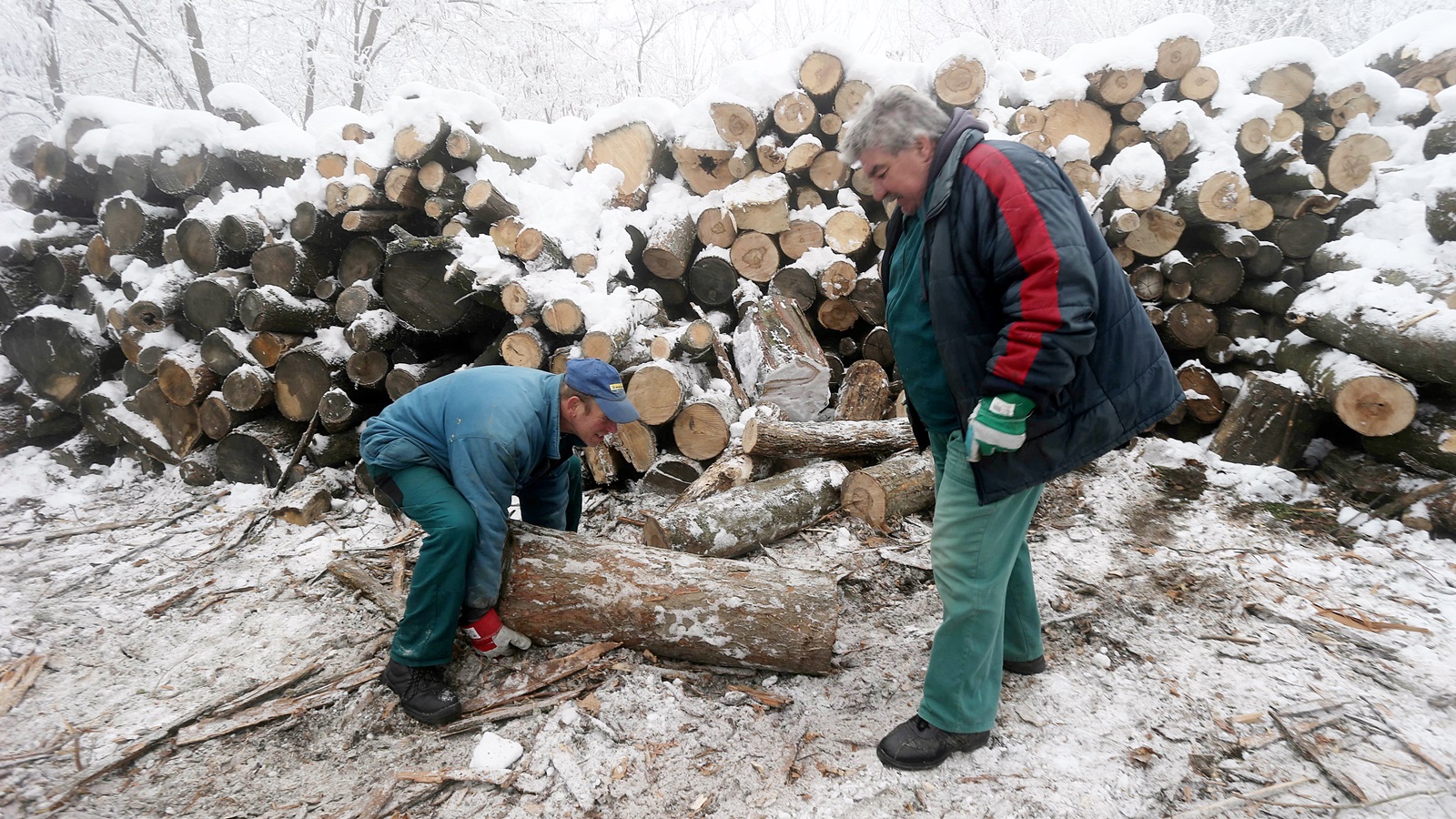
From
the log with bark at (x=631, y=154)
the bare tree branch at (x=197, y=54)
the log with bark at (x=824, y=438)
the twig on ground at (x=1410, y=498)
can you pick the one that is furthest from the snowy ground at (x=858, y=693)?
the bare tree branch at (x=197, y=54)

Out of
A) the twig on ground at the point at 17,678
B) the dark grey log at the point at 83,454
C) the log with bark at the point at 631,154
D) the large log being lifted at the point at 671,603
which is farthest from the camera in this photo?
the dark grey log at the point at 83,454

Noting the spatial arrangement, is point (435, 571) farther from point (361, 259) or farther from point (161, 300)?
point (161, 300)

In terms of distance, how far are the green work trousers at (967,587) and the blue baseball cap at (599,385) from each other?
1221 mm

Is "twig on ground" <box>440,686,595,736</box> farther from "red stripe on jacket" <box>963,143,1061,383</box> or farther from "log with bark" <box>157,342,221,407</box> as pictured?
"log with bark" <box>157,342,221,407</box>

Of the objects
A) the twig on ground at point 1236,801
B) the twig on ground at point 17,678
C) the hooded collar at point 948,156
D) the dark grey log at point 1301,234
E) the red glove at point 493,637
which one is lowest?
the twig on ground at point 17,678

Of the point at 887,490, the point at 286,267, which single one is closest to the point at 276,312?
the point at 286,267

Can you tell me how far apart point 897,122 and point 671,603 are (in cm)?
A: 194

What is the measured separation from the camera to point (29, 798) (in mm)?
2193

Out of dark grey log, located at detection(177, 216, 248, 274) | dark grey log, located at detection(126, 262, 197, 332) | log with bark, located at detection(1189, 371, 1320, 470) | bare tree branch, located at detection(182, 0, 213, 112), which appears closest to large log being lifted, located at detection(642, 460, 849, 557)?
log with bark, located at detection(1189, 371, 1320, 470)

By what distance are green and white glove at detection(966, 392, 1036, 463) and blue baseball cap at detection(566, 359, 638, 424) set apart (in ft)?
4.43

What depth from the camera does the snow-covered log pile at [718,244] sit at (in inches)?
166

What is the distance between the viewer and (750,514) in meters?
3.57

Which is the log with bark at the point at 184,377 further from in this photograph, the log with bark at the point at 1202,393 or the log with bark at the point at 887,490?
the log with bark at the point at 1202,393

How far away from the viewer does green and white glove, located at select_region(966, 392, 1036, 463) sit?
5.84 ft
